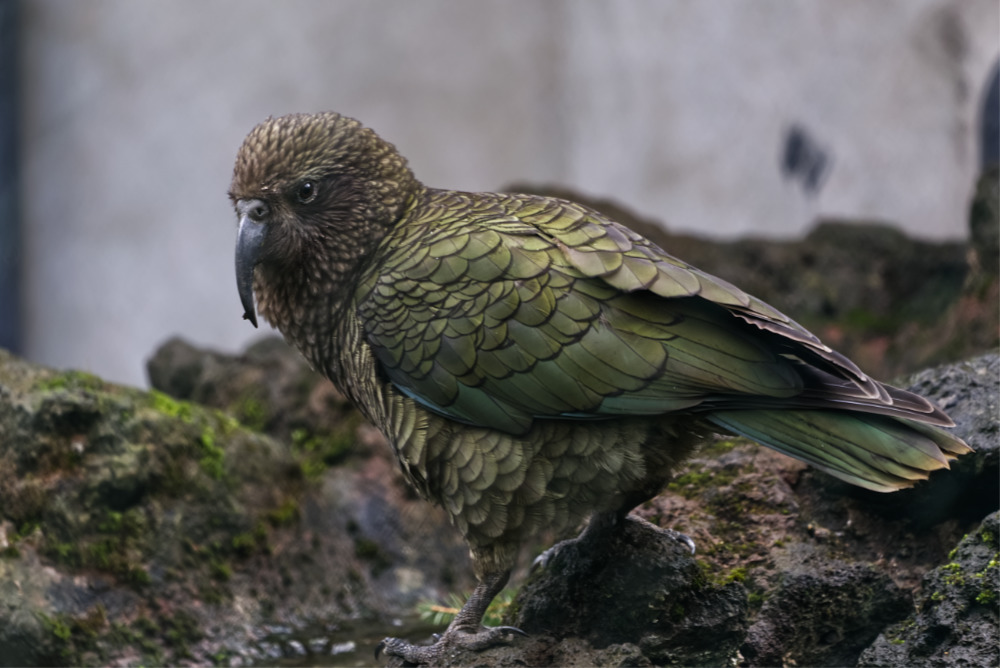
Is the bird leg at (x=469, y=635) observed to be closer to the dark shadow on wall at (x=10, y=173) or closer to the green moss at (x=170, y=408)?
the green moss at (x=170, y=408)

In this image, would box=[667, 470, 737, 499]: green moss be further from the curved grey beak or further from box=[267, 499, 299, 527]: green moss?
box=[267, 499, 299, 527]: green moss

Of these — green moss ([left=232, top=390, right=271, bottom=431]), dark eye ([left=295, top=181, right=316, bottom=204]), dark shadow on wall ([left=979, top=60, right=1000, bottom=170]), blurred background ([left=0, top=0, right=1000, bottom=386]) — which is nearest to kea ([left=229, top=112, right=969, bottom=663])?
dark eye ([left=295, top=181, right=316, bottom=204])

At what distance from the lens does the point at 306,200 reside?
10.3 feet

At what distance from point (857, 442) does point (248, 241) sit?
79.7 inches

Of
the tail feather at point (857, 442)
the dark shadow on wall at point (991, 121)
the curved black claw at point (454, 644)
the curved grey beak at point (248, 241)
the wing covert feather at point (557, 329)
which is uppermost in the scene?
the dark shadow on wall at point (991, 121)

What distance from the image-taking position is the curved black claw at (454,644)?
8.93 ft

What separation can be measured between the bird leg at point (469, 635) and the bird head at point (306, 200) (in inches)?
46.5

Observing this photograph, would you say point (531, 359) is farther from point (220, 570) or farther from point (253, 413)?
point (253, 413)

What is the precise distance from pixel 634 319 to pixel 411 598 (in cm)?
255

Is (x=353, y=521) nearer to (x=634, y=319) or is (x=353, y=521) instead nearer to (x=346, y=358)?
(x=346, y=358)

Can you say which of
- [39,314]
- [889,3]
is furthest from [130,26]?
[889,3]

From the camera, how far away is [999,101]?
20.5ft

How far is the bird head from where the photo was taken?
3066mm

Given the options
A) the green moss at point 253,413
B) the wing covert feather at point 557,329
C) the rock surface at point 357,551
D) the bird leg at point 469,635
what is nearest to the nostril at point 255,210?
the wing covert feather at point 557,329
